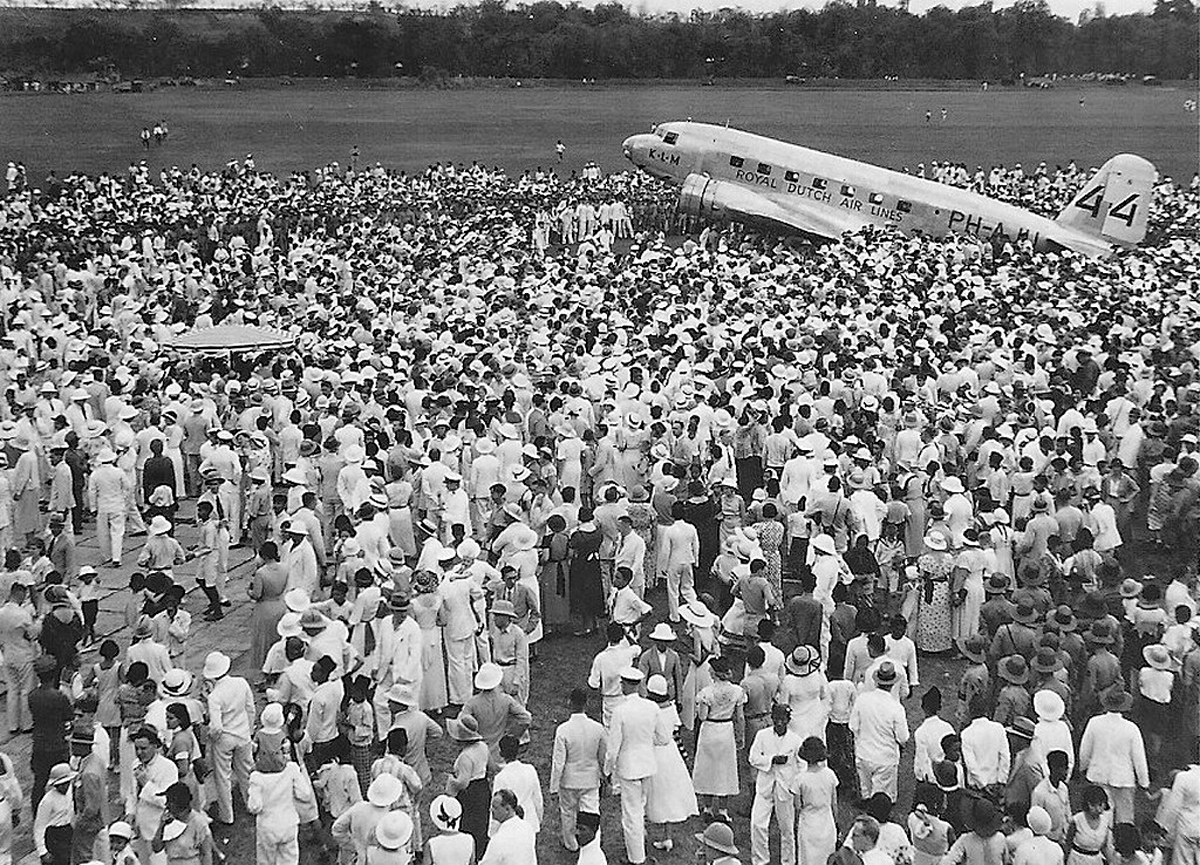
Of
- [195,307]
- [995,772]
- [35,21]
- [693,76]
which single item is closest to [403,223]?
[195,307]

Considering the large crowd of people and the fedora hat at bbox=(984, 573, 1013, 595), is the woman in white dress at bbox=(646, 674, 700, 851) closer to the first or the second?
the large crowd of people

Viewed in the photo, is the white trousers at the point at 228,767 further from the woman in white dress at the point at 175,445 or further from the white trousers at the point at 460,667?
the woman in white dress at the point at 175,445

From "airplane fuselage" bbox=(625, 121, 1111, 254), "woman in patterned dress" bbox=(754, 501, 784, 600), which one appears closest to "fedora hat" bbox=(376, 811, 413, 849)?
"woman in patterned dress" bbox=(754, 501, 784, 600)

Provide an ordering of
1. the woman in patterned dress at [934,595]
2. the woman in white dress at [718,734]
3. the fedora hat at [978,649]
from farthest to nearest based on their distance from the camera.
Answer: the woman in patterned dress at [934,595] → the fedora hat at [978,649] → the woman in white dress at [718,734]

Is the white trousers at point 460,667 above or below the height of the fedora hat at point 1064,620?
below

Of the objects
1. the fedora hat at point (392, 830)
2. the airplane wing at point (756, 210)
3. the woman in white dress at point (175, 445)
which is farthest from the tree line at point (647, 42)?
the fedora hat at point (392, 830)

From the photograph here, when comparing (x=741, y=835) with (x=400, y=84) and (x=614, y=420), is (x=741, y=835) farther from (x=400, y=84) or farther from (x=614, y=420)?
(x=400, y=84)
